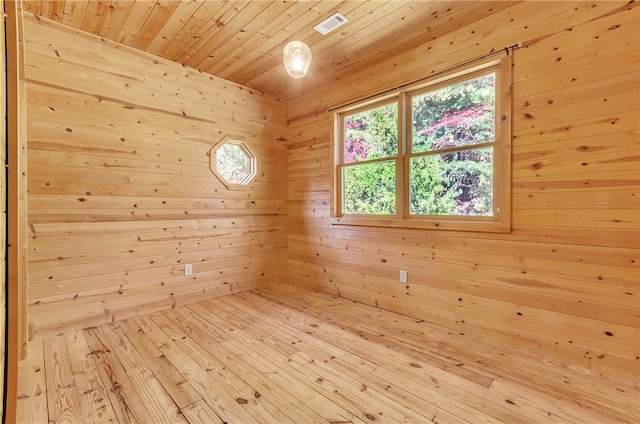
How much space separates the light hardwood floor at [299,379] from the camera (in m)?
1.52

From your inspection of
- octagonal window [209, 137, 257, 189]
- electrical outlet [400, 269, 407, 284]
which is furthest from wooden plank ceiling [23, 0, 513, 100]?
electrical outlet [400, 269, 407, 284]

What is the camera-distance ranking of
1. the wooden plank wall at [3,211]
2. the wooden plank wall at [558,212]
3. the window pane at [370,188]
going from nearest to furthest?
the wooden plank wall at [3,211] → the wooden plank wall at [558,212] → the window pane at [370,188]

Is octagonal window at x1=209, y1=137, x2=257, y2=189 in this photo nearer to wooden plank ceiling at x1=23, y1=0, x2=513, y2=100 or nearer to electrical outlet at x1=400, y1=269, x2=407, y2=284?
wooden plank ceiling at x1=23, y1=0, x2=513, y2=100

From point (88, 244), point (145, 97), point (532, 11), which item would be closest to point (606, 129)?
point (532, 11)

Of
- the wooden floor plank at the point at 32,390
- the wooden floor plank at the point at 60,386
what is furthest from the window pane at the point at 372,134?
the wooden floor plank at the point at 32,390

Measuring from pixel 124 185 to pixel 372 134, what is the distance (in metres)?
2.57

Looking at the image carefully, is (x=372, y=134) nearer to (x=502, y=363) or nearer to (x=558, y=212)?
(x=558, y=212)

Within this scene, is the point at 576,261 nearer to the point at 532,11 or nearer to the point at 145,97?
Result: the point at 532,11

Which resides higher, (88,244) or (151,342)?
(88,244)

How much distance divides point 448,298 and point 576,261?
0.95 meters

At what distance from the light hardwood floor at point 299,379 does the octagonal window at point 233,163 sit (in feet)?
5.52

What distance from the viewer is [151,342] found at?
90.3 inches

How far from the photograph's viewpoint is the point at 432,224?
8.76 feet

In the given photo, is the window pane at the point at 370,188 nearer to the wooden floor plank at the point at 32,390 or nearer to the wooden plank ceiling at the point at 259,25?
the wooden plank ceiling at the point at 259,25
